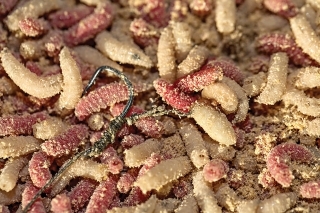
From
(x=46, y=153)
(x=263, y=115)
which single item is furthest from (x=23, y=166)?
(x=263, y=115)

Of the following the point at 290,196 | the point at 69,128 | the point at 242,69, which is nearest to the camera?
the point at 290,196

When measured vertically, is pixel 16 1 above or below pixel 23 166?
above

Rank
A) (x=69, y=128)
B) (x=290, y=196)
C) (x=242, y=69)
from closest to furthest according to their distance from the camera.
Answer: (x=290, y=196)
(x=69, y=128)
(x=242, y=69)

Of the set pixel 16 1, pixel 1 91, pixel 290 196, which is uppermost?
pixel 16 1

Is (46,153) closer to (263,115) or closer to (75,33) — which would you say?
(75,33)

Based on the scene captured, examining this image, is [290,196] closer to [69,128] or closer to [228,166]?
[228,166]

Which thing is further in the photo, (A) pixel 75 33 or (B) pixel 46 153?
(A) pixel 75 33
